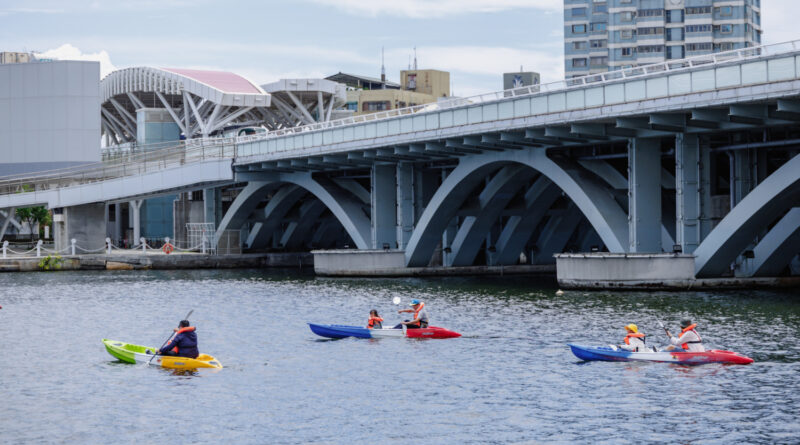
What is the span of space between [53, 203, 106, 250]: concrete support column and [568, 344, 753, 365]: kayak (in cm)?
7047

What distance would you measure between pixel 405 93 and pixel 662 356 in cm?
14649

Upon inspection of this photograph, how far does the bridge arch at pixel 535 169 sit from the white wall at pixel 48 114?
47.6 m

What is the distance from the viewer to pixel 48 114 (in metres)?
115

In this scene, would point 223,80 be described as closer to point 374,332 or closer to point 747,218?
point 747,218

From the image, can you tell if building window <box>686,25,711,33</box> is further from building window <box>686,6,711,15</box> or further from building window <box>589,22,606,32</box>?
building window <box>589,22,606,32</box>

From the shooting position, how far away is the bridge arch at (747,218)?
2032 inches

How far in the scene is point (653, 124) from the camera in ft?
182

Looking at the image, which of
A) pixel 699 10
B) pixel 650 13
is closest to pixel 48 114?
pixel 650 13

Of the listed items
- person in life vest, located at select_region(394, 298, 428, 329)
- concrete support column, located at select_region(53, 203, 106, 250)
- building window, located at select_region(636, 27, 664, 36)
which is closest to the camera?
person in life vest, located at select_region(394, 298, 428, 329)

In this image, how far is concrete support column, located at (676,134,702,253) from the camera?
2261 inches

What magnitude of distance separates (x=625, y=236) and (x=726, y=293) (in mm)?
7050

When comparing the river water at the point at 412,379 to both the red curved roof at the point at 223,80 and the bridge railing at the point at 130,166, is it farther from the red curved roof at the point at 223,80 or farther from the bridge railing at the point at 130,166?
the red curved roof at the point at 223,80

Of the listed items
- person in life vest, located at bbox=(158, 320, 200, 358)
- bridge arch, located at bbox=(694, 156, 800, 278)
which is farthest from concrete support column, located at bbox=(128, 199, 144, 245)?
person in life vest, located at bbox=(158, 320, 200, 358)

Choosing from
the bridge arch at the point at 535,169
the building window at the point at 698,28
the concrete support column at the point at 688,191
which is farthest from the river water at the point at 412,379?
the building window at the point at 698,28
